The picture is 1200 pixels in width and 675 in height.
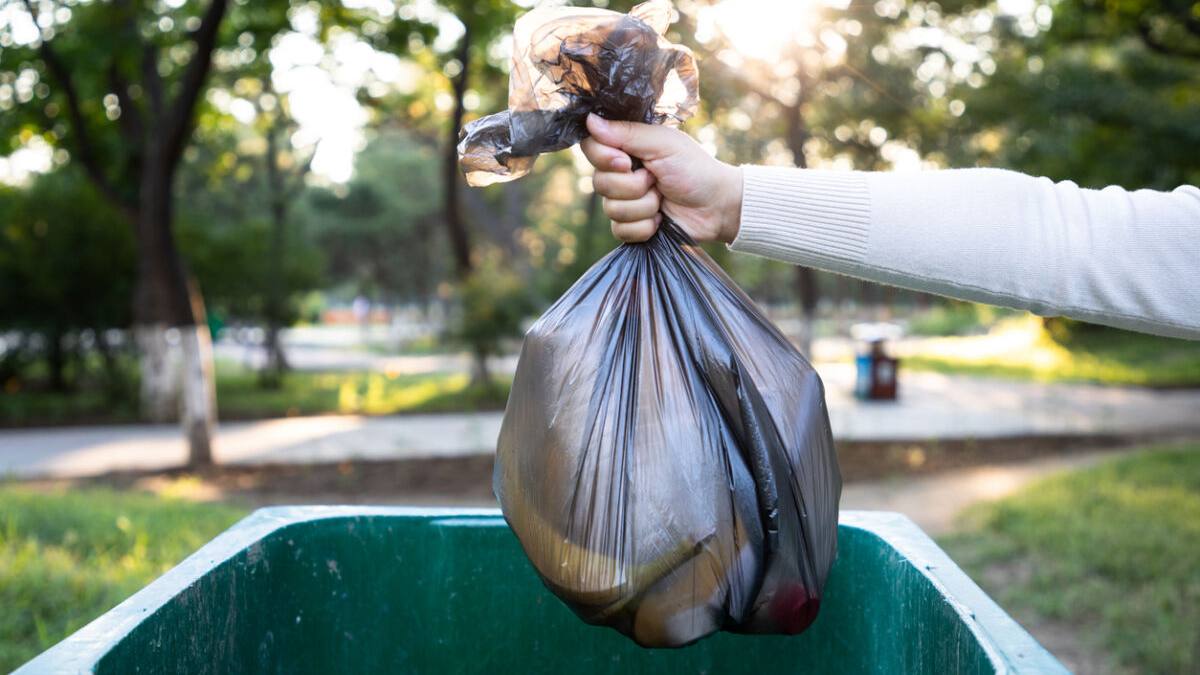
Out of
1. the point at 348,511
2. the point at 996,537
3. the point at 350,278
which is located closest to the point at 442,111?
the point at 996,537

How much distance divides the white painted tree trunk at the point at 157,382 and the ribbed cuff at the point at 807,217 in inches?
435

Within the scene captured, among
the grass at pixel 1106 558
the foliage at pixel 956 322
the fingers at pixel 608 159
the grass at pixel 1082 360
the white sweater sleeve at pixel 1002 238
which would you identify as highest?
the fingers at pixel 608 159

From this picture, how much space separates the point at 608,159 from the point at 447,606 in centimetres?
98

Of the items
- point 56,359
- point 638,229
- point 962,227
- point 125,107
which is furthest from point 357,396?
point 962,227

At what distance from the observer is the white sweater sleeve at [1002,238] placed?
151 cm

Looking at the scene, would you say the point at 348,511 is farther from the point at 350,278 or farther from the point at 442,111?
the point at 350,278

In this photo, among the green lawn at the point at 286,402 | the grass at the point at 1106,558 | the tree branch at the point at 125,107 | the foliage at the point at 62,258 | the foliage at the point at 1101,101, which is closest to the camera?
the grass at the point at 1106,558

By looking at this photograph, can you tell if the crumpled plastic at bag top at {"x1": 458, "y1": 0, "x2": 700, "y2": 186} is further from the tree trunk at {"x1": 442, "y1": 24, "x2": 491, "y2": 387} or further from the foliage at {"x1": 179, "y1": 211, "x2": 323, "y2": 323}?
the foliage at {"x1": 179, "y1": 211, "x2": 323, "y2": 323}

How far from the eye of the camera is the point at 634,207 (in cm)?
162

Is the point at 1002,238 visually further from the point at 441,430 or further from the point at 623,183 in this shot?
the point at 441,430

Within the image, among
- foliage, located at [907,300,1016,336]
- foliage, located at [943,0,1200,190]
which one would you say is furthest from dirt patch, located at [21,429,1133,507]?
foliage, located at [907,300,1016,336]

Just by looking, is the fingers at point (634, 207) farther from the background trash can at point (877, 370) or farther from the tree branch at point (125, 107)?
the background trash can at point (877, 370)

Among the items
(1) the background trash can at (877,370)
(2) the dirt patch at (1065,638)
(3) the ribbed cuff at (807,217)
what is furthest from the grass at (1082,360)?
(3) the ribbed cuff at (807,217)

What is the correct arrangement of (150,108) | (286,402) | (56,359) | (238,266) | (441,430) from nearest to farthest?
(150,108), (441,430), (56,359), (286,402), (238,266)
